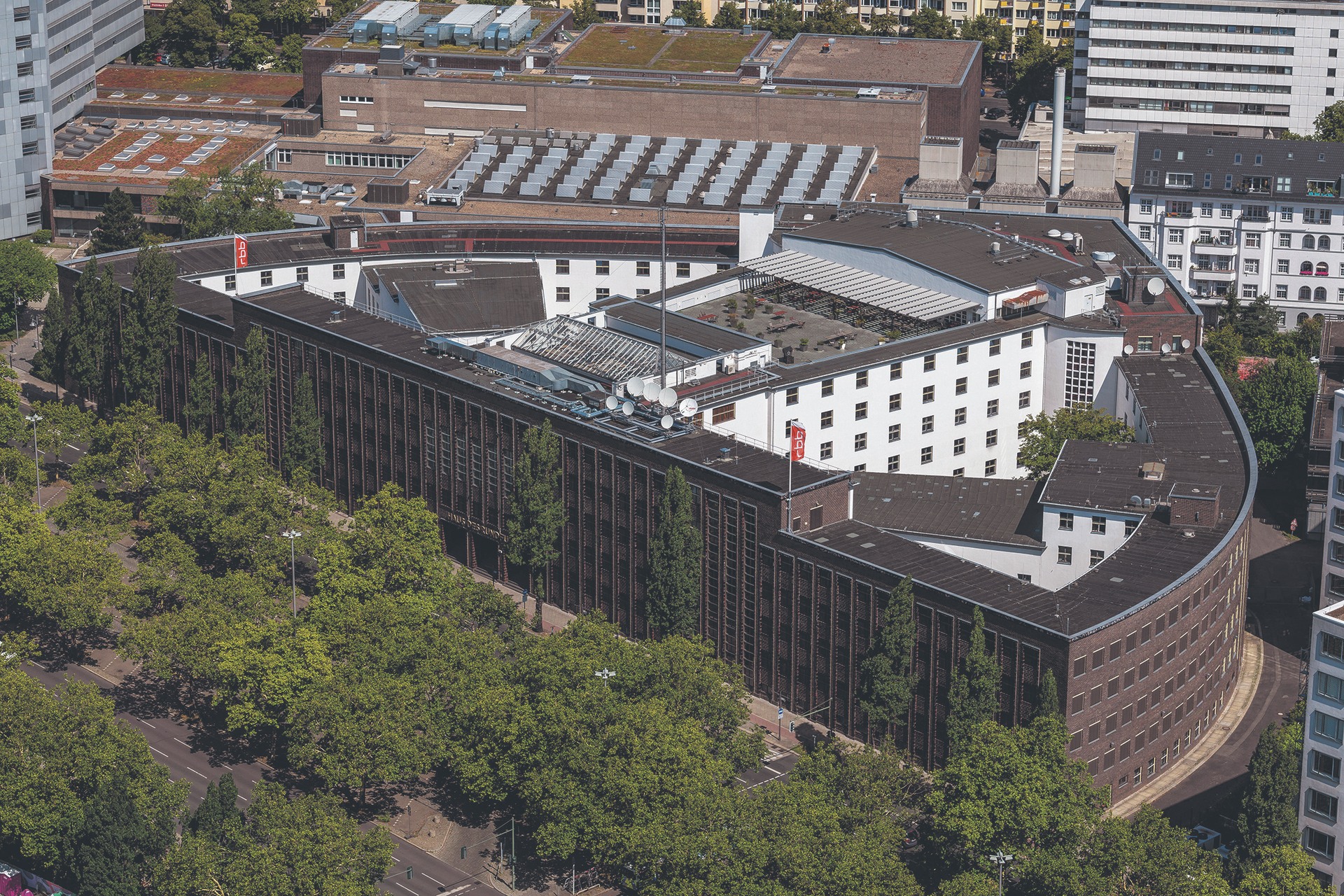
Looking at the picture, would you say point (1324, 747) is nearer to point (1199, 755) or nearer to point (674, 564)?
point (1199, 755)

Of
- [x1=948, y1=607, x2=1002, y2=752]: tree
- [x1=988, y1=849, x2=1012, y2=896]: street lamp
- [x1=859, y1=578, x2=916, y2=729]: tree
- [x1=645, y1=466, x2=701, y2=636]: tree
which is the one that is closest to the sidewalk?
[x1=948, y1=607, x2=1002, y2=752]: tree

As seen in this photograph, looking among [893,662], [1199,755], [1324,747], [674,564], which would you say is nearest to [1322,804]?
[1324,747]

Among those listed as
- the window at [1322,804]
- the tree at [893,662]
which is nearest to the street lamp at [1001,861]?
the window at [1322,804]

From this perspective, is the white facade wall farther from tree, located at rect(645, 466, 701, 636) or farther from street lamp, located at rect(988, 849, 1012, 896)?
tree, located at rect(645, 466, 701, 636)

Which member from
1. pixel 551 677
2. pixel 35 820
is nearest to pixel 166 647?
pixel 35 820

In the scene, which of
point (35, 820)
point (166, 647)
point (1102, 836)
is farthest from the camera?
point (166, 647)

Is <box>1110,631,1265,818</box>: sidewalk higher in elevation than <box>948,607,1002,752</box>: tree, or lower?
lower

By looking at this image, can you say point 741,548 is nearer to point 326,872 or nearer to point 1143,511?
point 1143,511
